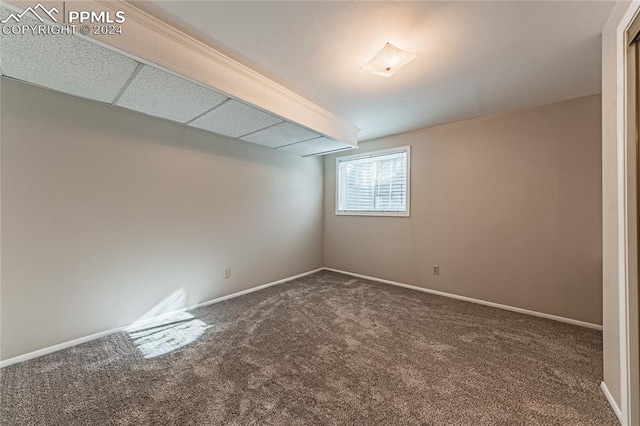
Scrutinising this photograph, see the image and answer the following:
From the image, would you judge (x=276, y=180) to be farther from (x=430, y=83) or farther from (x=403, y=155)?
(x=430, y=83)

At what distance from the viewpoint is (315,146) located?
12.2ft

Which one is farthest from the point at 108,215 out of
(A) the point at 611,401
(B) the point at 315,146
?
(A) the point at 611,401

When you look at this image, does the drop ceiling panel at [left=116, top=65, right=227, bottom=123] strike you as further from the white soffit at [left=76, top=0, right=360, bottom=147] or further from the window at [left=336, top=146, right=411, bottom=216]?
the window at [left=336, top=146, right=411, bottom=216]

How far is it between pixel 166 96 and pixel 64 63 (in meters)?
0.63

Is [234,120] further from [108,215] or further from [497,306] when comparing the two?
[497,306]

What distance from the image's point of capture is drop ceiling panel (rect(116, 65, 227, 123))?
6.25 feet

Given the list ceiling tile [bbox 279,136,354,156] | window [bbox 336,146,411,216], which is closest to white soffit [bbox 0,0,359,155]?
ceiling tile [bbox 279,136,354,156]

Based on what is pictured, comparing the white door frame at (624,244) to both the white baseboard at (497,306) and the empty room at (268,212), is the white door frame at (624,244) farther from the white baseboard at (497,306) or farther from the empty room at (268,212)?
the white baseboard at (497,306)

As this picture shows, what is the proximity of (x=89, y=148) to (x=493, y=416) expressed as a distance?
12.5 feet

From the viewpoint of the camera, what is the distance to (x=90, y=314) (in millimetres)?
2301

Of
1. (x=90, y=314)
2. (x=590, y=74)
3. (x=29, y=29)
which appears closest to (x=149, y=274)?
(x=90, y=314)

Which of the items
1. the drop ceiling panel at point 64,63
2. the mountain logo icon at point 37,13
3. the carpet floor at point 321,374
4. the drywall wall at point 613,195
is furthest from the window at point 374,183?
the mountain logo icon at point 37,13

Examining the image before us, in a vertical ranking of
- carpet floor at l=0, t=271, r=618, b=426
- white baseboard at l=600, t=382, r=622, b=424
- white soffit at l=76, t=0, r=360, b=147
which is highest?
white soffit at l=76, t=0, r=360, b=147

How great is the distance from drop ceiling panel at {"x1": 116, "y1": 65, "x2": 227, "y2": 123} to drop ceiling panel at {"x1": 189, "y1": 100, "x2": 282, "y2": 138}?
4.4 inches
